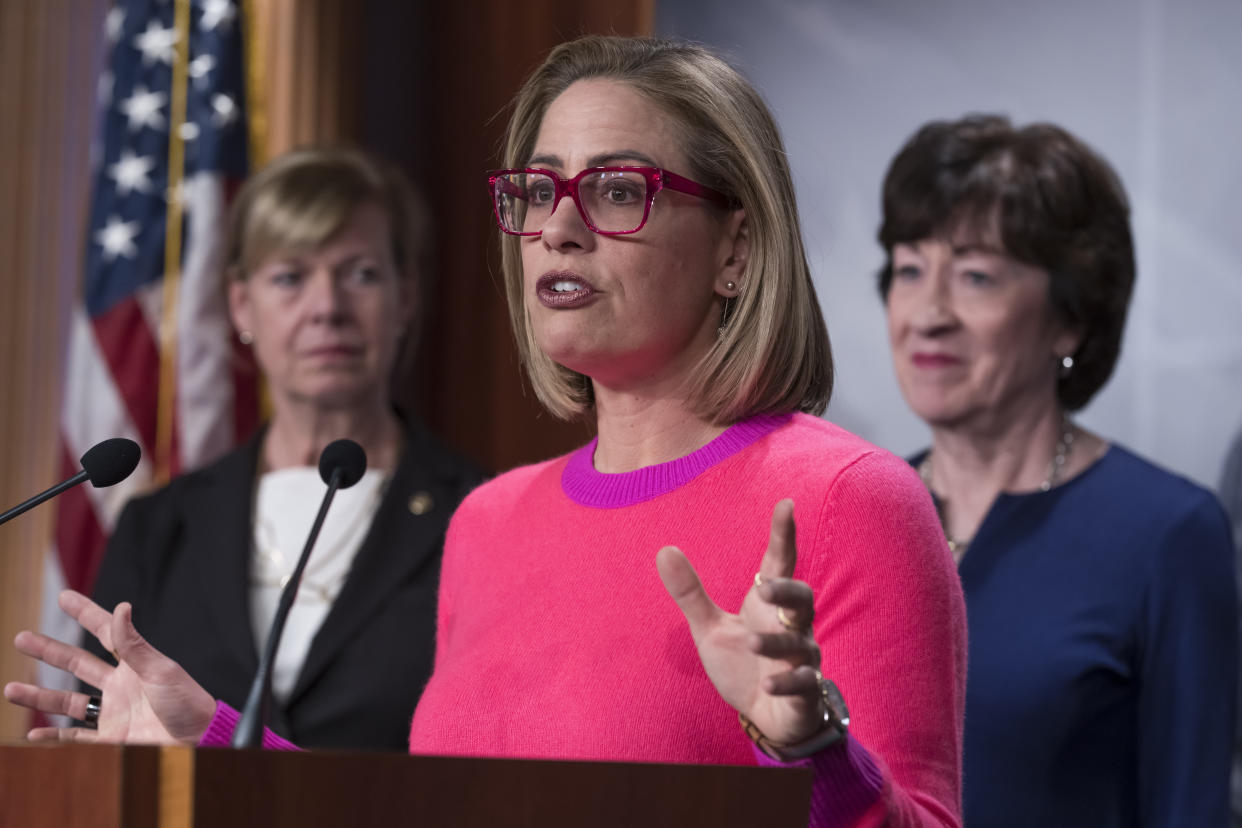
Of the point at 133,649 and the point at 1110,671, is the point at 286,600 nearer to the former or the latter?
the point at 133,649

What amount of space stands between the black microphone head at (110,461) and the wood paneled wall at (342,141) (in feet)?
7.30

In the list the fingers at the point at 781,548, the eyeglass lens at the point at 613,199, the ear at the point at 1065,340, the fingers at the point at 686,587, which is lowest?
the fingers at the point at 686,587

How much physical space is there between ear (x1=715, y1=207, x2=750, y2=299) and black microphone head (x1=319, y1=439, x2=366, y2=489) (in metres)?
0.46

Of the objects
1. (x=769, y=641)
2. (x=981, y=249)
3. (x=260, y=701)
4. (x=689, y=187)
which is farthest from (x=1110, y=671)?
(x=260, y=701)

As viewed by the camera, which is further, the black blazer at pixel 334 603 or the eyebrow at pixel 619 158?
the black blazer at pixel 334 603

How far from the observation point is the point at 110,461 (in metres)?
1.65

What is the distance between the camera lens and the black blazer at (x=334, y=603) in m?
2.77

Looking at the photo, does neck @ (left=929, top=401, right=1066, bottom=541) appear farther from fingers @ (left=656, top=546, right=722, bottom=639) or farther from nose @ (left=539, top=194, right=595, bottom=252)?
fingers @ (left=656, top=546, right=722, bottom=639)

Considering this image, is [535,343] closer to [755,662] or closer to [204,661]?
[755,662]

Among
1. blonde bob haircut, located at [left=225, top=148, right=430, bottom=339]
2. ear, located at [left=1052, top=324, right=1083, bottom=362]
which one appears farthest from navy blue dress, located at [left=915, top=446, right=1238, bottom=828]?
blonde bob haircut, located at [left=225, top=148, right=430, bottom=339]

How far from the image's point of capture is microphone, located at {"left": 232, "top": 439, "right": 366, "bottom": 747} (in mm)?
1253

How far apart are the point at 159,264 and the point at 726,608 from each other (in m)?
2.91

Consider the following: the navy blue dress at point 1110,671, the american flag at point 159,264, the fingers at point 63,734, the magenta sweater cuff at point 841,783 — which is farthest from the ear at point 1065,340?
the american flag at point 159,264

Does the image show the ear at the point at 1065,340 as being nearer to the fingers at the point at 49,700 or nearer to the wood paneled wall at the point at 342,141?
the wood paneled wall at the point at 342,141
